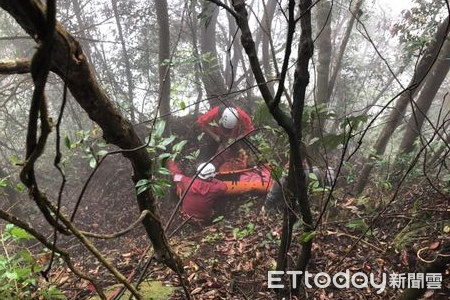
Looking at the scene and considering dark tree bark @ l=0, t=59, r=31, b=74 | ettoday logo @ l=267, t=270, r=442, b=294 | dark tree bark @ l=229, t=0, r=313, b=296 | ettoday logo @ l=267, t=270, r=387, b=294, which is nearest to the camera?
dark tree bark @ l=0, t=59, r=31, b=74

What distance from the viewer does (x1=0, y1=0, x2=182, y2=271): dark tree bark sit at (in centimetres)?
129

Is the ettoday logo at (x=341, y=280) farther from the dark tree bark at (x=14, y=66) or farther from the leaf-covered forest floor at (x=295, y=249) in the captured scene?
the dark tree bark at (x=14, y=66)

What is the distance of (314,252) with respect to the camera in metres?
3.73

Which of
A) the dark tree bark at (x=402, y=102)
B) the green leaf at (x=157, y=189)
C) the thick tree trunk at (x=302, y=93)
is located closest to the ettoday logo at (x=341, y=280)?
the thick tree trunk at (x=302, y=93)

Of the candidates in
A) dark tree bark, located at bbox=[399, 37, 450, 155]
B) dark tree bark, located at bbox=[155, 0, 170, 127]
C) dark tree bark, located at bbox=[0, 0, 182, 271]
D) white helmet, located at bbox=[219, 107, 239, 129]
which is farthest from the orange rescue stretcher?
dark tree bark, located at bbox=[0, 0, 182, 271]

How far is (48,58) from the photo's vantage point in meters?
0.93

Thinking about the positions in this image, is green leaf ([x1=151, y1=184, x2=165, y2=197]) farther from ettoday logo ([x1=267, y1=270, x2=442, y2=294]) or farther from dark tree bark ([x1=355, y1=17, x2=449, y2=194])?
dark tree bark ([x1=355, y1=17, x2=449, y2=194])

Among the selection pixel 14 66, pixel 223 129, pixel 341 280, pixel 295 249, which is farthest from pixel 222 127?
pixel 14 66

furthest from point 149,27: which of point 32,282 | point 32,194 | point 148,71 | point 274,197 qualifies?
point 32,194

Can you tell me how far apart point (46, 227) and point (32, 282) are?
5574mm

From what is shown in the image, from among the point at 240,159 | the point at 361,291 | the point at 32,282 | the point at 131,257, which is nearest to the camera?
the point at 32,282

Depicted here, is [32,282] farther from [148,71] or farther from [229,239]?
[148,71]

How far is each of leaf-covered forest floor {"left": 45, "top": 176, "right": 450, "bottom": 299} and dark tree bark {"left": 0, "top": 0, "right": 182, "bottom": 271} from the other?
1.53 feet

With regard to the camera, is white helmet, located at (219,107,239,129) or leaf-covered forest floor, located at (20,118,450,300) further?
white helmet, located at (219,107,239,129)
